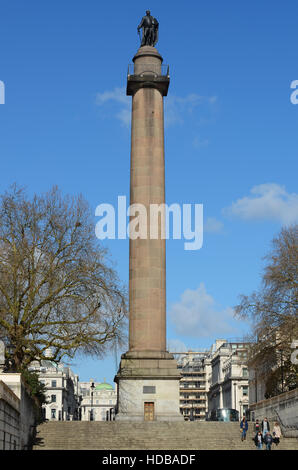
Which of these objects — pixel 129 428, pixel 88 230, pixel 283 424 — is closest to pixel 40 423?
pixel 129 428

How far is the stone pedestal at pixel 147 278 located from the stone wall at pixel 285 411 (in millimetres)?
6847

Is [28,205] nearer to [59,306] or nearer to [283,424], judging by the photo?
[59,306]

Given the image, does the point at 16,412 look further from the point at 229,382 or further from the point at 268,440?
the point at 229,382

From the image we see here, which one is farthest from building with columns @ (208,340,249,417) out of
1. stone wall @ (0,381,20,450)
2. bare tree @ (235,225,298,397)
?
stone wall @ (0,381,20,450)

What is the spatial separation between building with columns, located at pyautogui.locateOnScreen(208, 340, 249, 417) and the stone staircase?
3342 inches

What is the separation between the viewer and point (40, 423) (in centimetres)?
4144

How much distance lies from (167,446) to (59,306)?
10.3 metres

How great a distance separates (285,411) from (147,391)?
942 cm

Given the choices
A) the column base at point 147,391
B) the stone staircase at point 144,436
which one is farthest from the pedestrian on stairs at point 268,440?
the column base at point 147,391

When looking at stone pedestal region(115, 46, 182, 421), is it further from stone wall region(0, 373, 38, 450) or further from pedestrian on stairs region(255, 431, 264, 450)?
pedestrian on stairs region(255, 431, 264, 450)

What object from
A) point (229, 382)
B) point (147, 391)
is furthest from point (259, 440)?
point (229, 382)

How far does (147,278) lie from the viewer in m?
48.9

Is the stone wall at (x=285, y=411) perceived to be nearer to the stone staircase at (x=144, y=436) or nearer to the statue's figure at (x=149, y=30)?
the stone staircase at (x=144, y=436)

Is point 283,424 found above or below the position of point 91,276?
below
